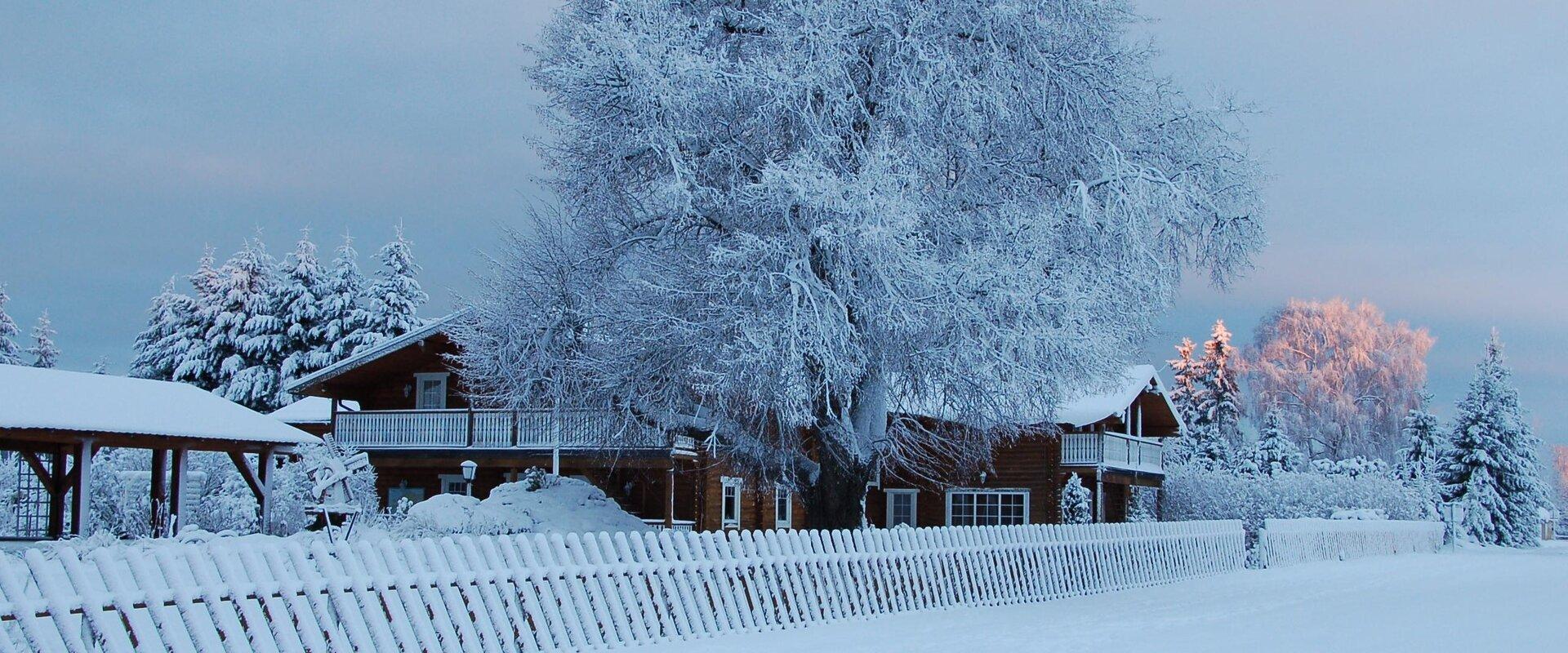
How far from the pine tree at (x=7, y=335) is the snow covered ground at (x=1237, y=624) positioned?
48097 millimetres

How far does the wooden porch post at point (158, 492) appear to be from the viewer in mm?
22316

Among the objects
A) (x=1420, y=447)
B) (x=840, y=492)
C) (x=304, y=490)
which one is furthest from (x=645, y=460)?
(x=1420, y=447)

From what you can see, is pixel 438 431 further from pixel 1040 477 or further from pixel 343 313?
pixel 343 313

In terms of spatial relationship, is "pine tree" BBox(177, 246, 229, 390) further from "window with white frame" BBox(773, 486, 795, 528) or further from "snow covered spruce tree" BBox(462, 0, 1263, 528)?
"snow covered spruce tree" BBox(462, 0, 1263, 528)

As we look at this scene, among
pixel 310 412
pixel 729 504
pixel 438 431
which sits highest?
pixel 310 412

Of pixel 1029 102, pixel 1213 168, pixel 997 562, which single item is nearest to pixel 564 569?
pixel 997 562

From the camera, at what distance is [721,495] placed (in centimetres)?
3052

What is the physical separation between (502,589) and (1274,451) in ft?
131

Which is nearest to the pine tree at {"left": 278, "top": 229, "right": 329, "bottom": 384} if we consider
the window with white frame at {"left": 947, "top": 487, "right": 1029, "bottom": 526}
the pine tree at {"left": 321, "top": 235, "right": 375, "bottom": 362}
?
the pine tree at {"left": 321, "top": 235, "right": 375, "bottom": 362}

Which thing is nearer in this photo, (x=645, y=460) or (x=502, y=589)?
(x=502, y=589)

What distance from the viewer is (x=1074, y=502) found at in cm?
3128

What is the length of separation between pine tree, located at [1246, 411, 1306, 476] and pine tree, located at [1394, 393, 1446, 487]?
3.06 m

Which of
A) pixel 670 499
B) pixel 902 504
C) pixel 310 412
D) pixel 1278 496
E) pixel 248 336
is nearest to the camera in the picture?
pixel 670 499

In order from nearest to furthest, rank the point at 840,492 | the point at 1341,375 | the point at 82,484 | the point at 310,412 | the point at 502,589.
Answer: the point at 502,589, the point at 840,492, the point at 82,484, the point at 310,412, the point at 1341,375
